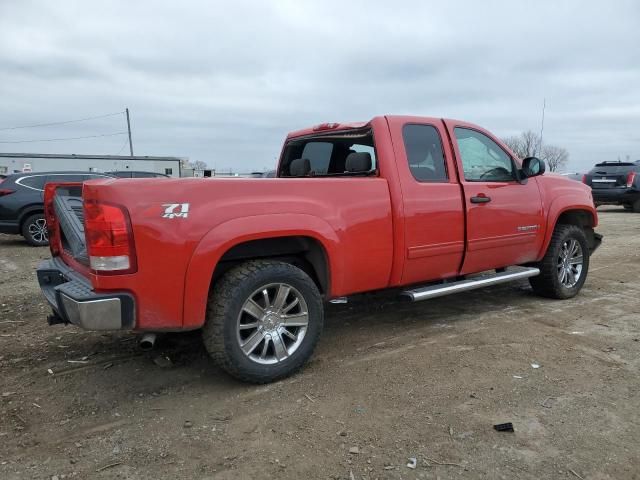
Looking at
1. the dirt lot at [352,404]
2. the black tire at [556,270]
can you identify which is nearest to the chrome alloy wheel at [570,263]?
the black tire at [556,270]

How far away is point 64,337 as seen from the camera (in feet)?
14.8

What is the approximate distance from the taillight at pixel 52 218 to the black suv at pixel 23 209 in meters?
6.82

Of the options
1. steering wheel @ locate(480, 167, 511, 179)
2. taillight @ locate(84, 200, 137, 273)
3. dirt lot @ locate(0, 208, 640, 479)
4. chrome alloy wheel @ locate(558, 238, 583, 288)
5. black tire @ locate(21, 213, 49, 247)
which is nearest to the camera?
dirt lot @ locate(0, 208, 640, 479)

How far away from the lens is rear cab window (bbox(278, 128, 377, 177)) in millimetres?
4598

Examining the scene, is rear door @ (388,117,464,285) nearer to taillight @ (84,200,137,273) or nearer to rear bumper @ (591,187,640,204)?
taillight @ (84,200,137,273)

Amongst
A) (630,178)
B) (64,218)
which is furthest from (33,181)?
(630,178)

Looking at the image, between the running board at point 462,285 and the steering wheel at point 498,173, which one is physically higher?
the steering wheel at point 498,173

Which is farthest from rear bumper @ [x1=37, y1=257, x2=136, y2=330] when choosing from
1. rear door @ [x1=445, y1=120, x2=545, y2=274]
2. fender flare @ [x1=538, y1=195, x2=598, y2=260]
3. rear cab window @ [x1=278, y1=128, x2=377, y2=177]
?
fender flare @ [x1=538, y1=195, x2=598, y2=260]

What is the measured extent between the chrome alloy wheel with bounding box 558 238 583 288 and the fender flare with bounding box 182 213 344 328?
356 cm

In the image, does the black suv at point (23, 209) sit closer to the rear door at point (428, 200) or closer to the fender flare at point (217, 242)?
the rear door at point (428, 200)

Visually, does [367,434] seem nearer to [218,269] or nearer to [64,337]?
[218,269]

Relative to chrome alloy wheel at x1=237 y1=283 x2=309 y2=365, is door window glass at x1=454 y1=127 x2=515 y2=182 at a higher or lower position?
higher

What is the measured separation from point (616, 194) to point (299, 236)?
1531 centimetres

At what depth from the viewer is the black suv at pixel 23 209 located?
33.9 feet
